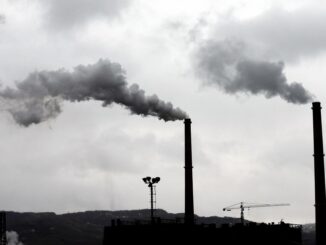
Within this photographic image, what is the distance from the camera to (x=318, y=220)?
188ft

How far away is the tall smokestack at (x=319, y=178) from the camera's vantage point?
187 ft

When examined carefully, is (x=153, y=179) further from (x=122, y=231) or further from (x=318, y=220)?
(x=318, y=220)

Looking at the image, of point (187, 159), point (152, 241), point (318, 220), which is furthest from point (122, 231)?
point (318, 220)

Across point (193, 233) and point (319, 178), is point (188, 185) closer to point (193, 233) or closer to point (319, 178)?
point (193, 233)

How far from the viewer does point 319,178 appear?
57438 millimetres

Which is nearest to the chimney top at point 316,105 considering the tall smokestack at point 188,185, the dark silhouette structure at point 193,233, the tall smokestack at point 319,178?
the tall smokestack at point 319,178

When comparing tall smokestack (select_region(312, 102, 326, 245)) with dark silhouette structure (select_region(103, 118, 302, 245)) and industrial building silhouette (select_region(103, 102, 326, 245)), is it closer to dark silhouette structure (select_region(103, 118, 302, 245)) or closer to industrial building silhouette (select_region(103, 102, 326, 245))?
industrial building silhouette (select_region(103, 102, 326, 245))

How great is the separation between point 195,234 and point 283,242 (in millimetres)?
7751

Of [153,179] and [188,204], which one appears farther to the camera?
[188,204]

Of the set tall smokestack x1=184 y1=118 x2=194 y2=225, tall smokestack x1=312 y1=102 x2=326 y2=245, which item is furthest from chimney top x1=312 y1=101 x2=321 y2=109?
tall smokestack x1=184 y1=118 x2=194 y2=225

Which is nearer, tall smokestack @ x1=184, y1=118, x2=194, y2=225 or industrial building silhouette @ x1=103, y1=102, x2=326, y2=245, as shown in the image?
industrial building silhouette @ x1=103, y1=102, x2=326, y2=245

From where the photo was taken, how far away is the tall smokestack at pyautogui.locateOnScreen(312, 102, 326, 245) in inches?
2243

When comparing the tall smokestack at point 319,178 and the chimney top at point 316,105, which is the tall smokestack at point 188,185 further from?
the chimney top at point 316,105

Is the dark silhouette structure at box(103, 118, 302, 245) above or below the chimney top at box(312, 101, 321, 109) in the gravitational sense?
below
